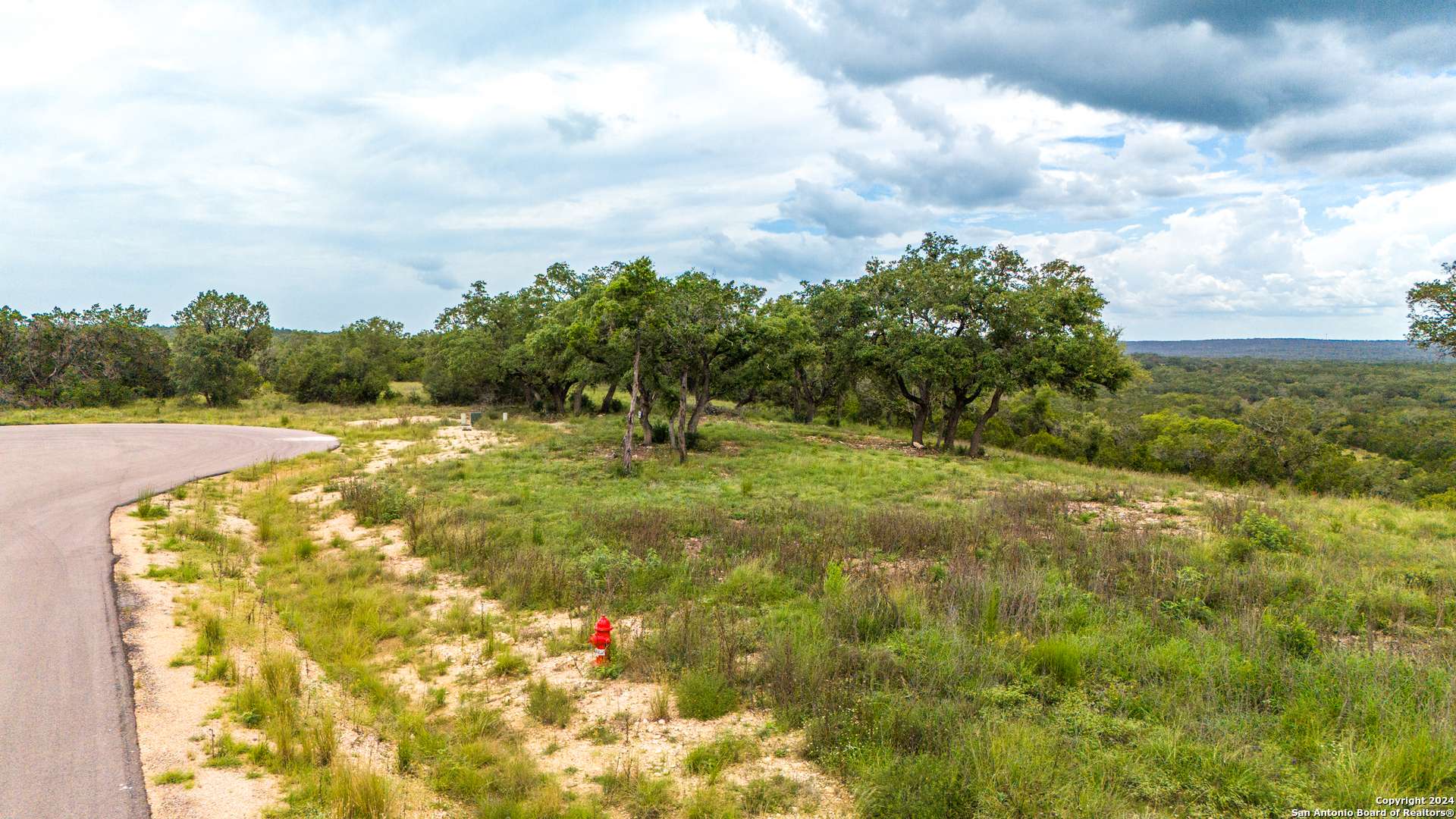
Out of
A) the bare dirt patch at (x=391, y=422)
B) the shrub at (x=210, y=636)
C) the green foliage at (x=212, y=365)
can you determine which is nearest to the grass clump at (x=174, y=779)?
the shrub at (x=210, y=636)

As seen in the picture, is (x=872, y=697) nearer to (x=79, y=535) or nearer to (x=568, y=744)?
(x=568, y=744)

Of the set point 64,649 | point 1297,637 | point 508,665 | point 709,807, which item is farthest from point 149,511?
point 1297,637

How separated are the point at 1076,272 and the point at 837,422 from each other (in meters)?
15.3

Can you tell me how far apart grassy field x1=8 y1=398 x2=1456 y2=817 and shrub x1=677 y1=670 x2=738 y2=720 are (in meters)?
0.02

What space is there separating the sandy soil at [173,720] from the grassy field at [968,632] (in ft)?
2.14

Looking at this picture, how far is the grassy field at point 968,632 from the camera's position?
195 inches

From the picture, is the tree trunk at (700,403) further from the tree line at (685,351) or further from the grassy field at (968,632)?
the grassy field at (968,632)

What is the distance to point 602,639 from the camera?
7414 mm

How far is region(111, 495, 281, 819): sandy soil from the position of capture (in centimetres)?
504

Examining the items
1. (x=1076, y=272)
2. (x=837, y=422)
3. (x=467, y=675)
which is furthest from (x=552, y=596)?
(x=837, y=422)

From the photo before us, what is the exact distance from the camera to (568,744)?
239 inches

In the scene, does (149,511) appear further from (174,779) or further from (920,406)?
(920,406)

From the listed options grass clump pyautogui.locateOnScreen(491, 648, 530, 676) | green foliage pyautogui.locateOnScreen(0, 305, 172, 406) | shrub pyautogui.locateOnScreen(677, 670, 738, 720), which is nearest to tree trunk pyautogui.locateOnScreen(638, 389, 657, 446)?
grass clump pyautogui.locateOnScreen(491, 648, 530, 676)

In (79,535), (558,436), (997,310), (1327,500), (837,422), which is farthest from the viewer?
(837,422)
